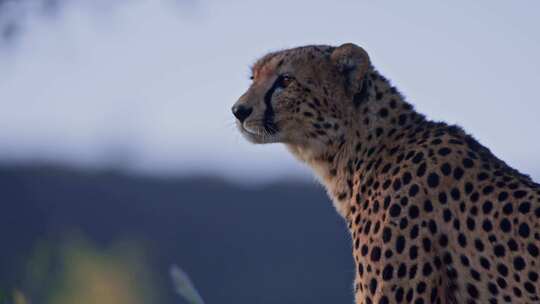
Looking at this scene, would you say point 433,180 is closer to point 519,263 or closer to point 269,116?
point 519,263

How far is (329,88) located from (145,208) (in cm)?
1141

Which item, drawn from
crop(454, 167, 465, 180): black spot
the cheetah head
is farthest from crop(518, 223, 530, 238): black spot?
the cheetah head

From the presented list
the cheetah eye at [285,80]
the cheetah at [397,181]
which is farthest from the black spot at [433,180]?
the cheetah eye at [285,80]

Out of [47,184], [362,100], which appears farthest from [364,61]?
[47,184]

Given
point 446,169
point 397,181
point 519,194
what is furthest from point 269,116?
point 519,194

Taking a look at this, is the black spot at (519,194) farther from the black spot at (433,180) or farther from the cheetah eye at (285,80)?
the cheetah eye at (285,80)

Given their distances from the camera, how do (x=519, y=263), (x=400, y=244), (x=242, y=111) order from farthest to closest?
(x=242, y=111)
(x=400, y=244)
(x=519, y=263)

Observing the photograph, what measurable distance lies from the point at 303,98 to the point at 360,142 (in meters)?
0.21

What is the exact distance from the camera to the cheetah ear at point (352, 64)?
4977mm

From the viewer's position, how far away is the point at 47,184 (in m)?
15.3

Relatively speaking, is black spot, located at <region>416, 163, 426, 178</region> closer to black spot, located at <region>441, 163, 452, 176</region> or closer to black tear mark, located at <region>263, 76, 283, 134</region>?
black spot, located at <region>441, 163, 452, 176</region>

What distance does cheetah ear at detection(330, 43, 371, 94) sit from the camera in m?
4.98

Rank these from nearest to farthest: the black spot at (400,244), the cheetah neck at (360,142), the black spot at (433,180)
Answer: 1. the black spot at (400,244)
2. the black spot at (433,180)
3. the cheetah neck at (360,142)

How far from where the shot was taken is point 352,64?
4992 mm
